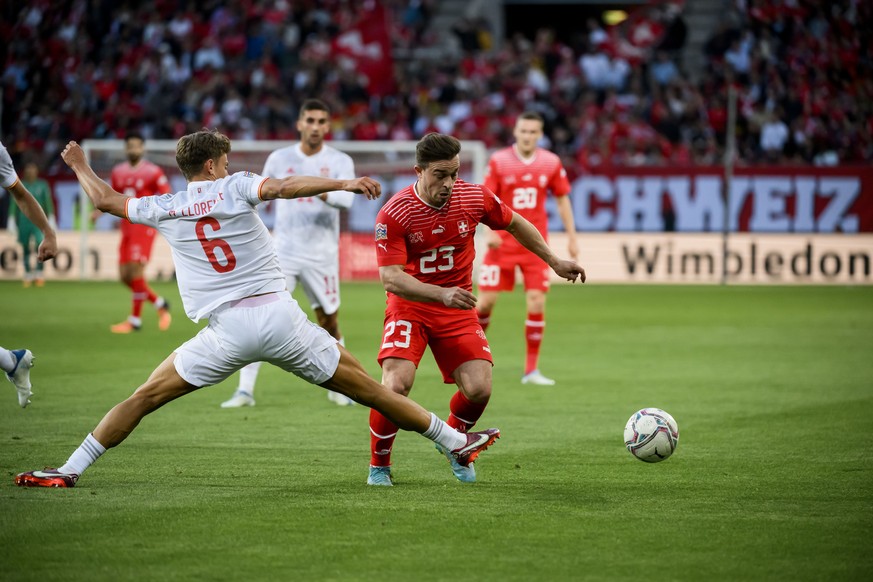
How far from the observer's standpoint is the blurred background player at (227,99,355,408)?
1034cm

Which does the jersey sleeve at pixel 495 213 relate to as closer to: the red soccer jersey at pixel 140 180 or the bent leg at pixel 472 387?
the bent leg at pixel 472 387

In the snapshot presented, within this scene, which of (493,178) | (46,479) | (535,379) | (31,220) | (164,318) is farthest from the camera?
(164,318)

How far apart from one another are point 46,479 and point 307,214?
439 centimetres

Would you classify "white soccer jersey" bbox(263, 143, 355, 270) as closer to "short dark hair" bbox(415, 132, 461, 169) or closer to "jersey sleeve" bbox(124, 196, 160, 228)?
"short dark hair" bbox(415, 132, 461, 169)

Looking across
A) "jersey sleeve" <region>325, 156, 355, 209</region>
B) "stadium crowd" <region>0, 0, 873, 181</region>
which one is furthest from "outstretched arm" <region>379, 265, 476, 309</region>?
"stadium crowd" <region>0, 0, 873, 181</region>

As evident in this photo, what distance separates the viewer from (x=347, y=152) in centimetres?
2439

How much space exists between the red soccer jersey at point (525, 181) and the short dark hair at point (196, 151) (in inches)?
233

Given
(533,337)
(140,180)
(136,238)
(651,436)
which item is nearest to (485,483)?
(651,436)

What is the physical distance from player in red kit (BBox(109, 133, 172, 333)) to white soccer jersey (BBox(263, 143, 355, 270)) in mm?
5668

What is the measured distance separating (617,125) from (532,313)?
15.2 metres

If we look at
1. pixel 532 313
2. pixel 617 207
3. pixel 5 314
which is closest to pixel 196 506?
pixel 532 313

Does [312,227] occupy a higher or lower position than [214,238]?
higher

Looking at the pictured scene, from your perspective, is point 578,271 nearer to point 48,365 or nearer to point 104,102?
point 48,365

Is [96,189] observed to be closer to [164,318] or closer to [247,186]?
[247,186]
